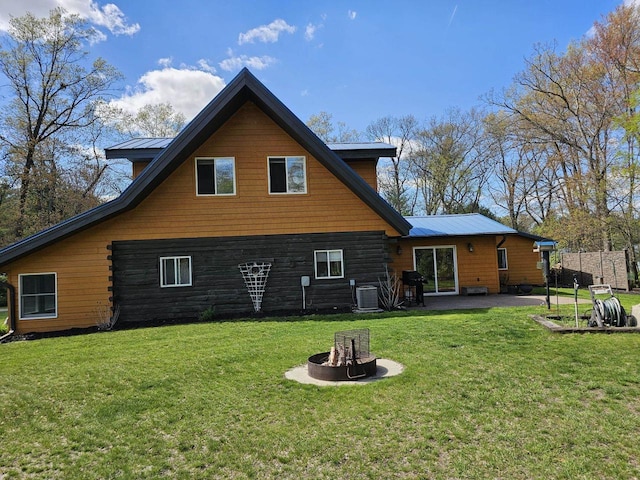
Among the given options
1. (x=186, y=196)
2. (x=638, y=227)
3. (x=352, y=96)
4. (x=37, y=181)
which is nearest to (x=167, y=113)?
(x=37, y=181)

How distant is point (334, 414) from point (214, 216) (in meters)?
9.01

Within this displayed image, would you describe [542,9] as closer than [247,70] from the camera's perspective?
No

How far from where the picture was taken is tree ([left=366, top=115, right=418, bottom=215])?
115ft

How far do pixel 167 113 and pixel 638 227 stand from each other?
3027 cm

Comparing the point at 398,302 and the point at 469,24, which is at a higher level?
the point at 469,24

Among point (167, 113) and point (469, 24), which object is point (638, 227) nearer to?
point (469, 24)

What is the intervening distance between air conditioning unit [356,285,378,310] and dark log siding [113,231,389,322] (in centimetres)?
54

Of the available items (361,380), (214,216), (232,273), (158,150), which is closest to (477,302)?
(232,273)

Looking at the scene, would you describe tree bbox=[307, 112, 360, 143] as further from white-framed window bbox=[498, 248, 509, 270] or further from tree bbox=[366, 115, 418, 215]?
white-framed window bbox=[498, 248, 509, 270]

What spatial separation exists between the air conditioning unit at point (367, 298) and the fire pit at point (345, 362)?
5953 mm

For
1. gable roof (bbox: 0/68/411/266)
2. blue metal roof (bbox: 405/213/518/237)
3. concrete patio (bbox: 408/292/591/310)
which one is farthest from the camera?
blue metal roof (bbox: 405/213/518/237)

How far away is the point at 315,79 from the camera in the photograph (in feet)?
54.0

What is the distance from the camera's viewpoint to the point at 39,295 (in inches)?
457

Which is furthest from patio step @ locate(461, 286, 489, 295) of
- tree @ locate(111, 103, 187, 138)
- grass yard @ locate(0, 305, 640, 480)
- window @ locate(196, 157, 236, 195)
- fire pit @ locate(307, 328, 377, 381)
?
tree @ locate(111, 103, 187, 138)
